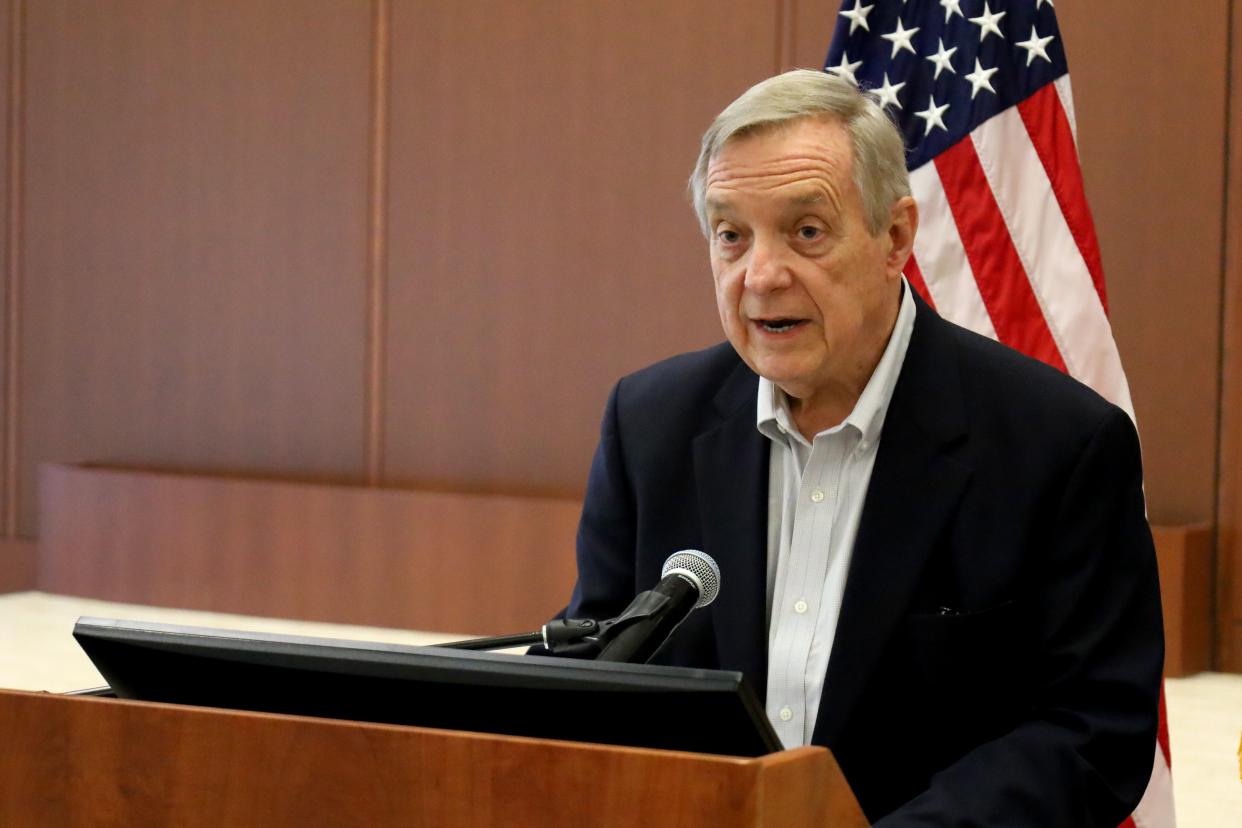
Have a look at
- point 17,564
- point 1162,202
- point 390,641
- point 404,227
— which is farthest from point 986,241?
point 17,564

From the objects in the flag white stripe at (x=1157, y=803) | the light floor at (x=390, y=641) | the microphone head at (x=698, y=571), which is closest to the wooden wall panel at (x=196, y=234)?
the light floor at (x=390, y=641)

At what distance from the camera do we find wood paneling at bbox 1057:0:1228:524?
17.0 ft

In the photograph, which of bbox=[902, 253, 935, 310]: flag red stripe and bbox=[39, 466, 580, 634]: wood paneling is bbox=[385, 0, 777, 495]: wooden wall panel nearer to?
bbox=[39, 466, 580, 634]: wood paneling

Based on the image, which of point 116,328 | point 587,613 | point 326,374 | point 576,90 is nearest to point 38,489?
point 116,328

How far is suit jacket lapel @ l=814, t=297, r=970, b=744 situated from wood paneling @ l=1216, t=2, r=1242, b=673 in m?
3.77

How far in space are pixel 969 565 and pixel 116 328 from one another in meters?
6.24

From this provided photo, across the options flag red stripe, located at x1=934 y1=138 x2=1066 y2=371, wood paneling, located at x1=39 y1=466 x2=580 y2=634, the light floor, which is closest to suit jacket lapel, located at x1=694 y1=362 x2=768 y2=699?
the light floor

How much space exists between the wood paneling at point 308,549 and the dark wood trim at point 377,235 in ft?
1.46

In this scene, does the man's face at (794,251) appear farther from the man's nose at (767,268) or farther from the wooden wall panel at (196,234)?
the wooden wall panel at (196,234)

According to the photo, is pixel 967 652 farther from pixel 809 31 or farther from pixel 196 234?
pixel 196 234

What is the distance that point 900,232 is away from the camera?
1802 mm

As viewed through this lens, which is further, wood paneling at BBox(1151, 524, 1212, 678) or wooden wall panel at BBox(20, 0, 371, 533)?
wooden wall panel at BBox(20, 0, 371, 533)

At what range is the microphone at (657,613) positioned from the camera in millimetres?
1291

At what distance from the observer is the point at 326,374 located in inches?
268
